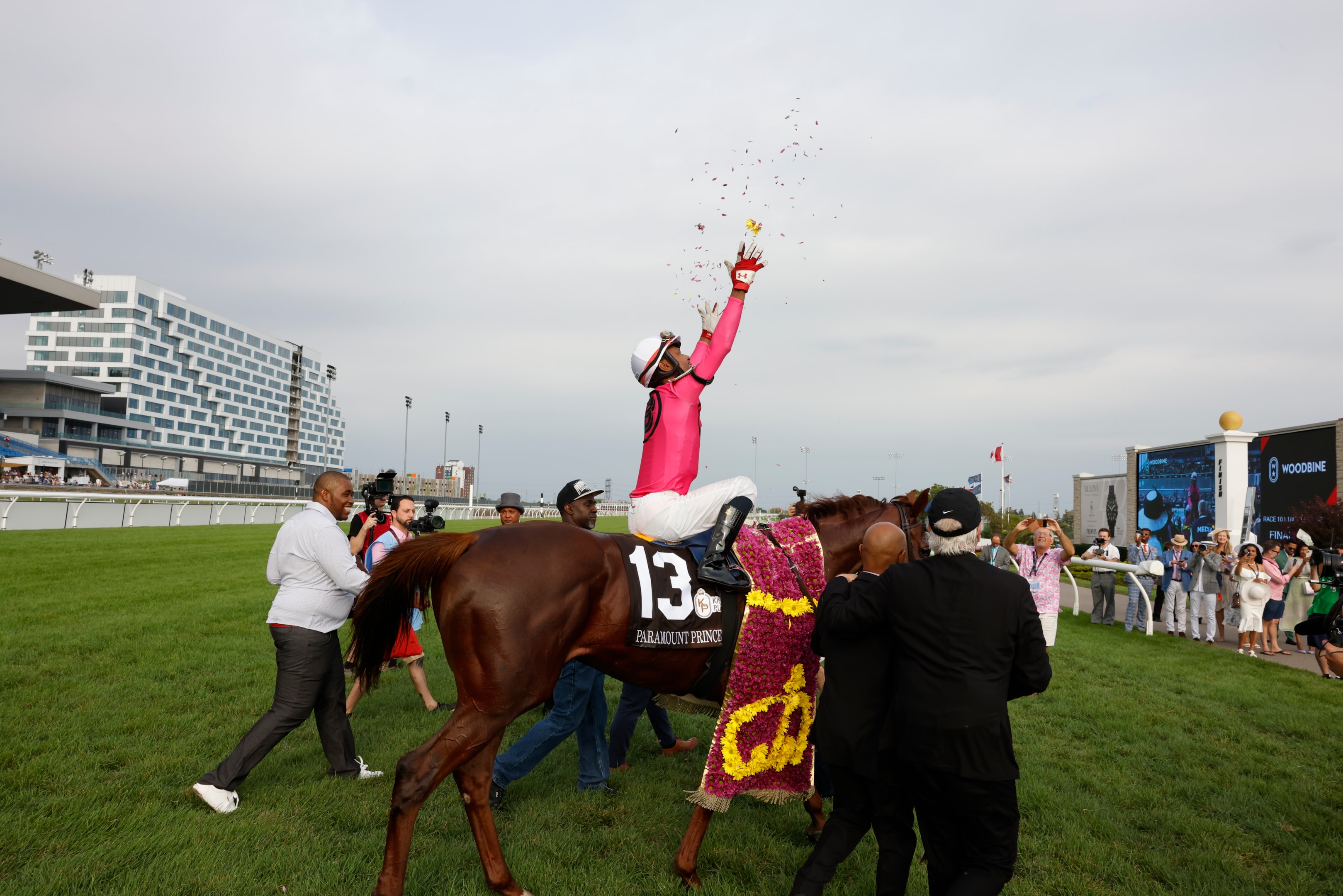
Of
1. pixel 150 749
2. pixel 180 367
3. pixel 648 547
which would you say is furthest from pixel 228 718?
pixel 180 367

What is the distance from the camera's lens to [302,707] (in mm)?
4449

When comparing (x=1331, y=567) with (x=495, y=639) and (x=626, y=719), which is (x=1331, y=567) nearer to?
(x=626, y=719)

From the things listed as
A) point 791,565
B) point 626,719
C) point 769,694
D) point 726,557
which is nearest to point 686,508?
point 726,557

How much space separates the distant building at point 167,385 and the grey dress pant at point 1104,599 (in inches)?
2891

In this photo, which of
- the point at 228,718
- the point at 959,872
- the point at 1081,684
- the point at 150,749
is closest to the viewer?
the point at 959,872

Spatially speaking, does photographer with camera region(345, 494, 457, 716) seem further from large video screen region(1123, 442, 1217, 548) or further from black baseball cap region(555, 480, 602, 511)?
large video screen region(1123, 442, 1217, 548)

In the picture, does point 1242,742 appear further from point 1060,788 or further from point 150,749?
point 150,749

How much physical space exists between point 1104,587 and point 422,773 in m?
14.4

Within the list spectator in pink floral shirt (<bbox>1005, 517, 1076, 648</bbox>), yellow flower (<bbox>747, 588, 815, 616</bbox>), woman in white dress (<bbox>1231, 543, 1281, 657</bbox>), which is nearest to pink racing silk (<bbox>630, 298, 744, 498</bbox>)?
yellow flower (<bbox>747, 588, 815, 616</bbox>)

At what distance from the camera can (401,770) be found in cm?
332

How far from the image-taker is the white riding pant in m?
3.99

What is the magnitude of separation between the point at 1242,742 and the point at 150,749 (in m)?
8.65

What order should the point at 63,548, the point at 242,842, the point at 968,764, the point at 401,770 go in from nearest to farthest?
1. the point at 968,764
2. the point at 401,770
3. the point at 242,842
4. the point at 63,548

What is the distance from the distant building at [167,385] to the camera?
7200 centimetres
